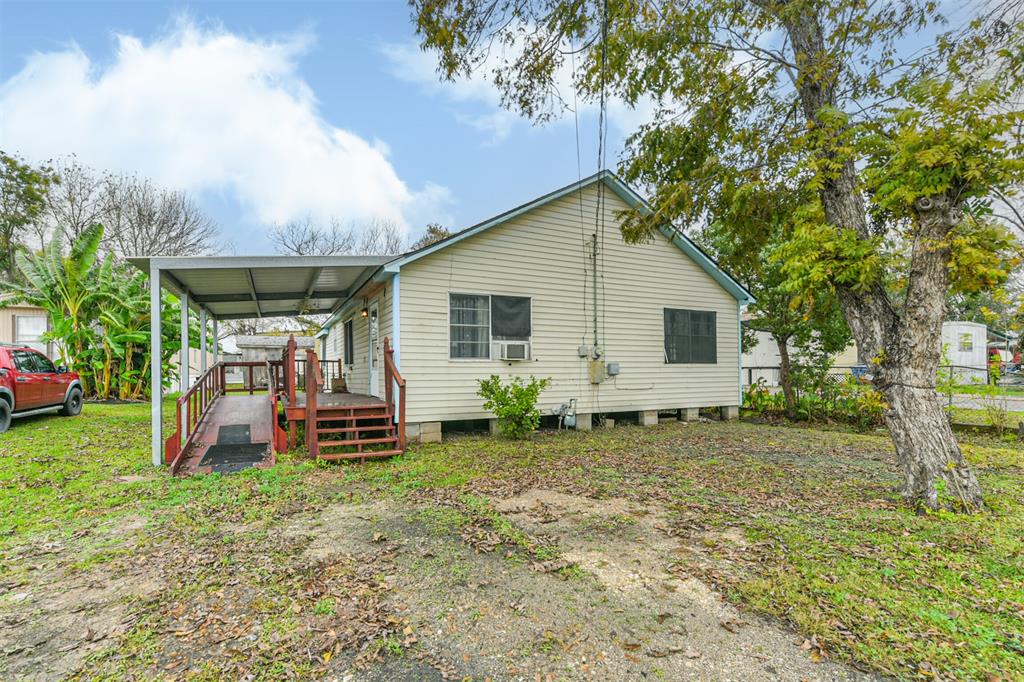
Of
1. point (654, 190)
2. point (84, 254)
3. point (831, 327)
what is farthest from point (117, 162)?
point (831, 327)

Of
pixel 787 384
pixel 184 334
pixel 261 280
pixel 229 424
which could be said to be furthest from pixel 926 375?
pixel 184 334

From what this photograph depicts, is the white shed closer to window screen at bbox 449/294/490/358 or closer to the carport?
window screen at bbox 449/294/490/358

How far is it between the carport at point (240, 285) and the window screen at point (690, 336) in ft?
22.1

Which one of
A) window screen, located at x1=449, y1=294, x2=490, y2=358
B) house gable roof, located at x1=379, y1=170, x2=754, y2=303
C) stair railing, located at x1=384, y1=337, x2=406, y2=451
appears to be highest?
house gable roof, located at x1=379, y1=170, x2=754, y2=303

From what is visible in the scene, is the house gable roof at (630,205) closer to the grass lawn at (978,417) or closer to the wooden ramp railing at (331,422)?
the wooden ramp railing at (331,422)

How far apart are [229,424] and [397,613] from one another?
25.3ft

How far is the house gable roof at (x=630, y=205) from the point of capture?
28.2 ft

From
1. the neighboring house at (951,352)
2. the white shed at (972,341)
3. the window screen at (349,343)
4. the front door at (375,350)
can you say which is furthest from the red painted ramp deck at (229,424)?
the white shed at (972,341)

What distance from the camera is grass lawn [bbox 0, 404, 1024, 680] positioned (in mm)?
2637

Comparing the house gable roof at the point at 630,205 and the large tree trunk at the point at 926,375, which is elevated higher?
the house gable roof at the point at 630,205

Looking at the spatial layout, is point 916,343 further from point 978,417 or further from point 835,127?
point 978,417

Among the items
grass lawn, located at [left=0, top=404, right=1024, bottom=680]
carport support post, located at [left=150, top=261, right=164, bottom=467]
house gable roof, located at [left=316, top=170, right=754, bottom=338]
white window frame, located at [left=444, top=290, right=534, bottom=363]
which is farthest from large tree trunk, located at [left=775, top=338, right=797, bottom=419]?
carport support post, located at [left=150, top=261, right=164, bottom=467]

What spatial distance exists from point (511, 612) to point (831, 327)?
12165 millimetres

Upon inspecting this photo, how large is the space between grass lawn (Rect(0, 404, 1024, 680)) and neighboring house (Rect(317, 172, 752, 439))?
3009mm
